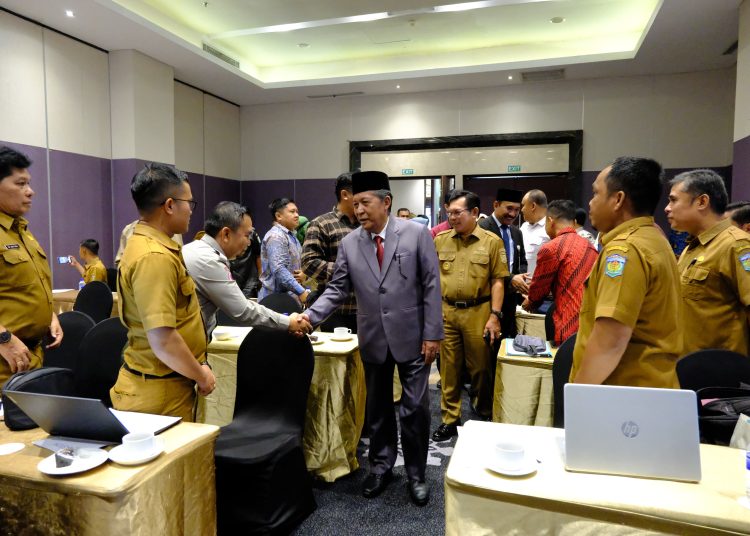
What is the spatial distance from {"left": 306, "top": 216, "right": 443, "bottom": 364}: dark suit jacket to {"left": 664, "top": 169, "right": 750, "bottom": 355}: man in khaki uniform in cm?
132

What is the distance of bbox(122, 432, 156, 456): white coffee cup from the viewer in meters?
1.43

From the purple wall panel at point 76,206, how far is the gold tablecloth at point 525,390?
5.39 metres

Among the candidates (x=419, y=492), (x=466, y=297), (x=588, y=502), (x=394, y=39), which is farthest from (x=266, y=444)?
(x=394, y=39)

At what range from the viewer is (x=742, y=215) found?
10.3 ft

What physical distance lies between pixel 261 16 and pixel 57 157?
3014 millimetres

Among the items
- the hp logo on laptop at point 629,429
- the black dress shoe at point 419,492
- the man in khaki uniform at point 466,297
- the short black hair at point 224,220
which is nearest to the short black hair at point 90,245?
the short black hair at point 224,220

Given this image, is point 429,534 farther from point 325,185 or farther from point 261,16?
point 325,185

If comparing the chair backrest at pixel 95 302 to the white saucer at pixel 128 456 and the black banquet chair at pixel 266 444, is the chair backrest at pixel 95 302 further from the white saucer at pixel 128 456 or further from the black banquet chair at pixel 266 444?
the white saucer at pixel 128 456

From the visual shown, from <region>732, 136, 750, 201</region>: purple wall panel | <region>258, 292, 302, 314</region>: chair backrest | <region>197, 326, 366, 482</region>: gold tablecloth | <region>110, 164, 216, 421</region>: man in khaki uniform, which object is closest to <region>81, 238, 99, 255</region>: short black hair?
<region>258, 292, 302, 314</region>: chair backrest

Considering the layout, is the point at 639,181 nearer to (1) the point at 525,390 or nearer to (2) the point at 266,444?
(1) the point at 525,390

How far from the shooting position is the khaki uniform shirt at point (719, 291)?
2.42 metres

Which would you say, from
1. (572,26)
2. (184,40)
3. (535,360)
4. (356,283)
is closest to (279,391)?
(356,283)

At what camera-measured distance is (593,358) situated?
1.62m

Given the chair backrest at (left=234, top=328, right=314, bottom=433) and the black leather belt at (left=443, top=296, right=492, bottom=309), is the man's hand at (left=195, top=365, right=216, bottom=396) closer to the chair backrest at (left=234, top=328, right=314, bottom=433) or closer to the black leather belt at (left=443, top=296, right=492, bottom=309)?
the chair backrest at (left=234, top=328, right=314, bottom=433)
